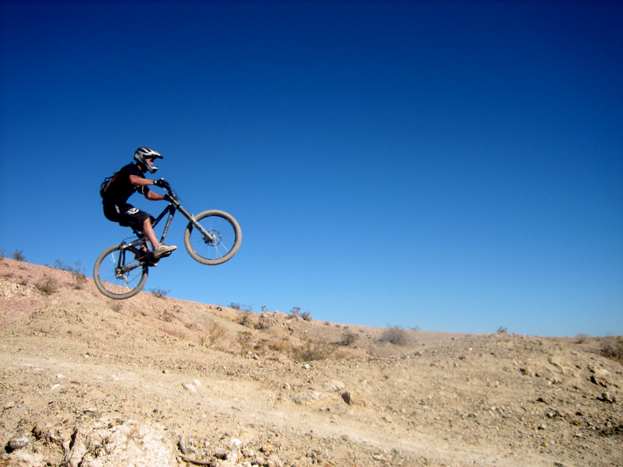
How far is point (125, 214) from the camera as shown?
7.60m

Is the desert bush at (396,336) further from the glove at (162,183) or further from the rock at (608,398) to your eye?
the glove at (162,183)

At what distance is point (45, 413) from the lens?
644cm

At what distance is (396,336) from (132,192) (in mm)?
26099

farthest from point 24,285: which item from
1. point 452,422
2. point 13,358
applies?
point 452,422

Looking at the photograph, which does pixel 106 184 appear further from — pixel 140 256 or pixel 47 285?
pixel 47 285

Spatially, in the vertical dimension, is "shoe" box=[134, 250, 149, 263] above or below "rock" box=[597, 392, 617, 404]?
above

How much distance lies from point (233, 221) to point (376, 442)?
6389mm

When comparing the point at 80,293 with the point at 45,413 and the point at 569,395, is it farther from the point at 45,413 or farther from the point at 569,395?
the point at 569,395

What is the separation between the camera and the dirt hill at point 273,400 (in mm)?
6324

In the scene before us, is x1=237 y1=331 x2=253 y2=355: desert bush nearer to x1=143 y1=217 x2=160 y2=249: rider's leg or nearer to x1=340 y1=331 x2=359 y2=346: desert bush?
x1=340 y1=331 x2=359 y2=346: desert bush

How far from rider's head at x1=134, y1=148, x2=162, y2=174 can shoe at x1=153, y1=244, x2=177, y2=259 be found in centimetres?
152

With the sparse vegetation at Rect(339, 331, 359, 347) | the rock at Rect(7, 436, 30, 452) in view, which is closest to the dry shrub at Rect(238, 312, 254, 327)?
the sparse vegetation at Rect(339, 331, 359, 347)

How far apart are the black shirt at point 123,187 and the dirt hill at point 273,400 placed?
3.97 m

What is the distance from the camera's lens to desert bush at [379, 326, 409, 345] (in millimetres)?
29422
